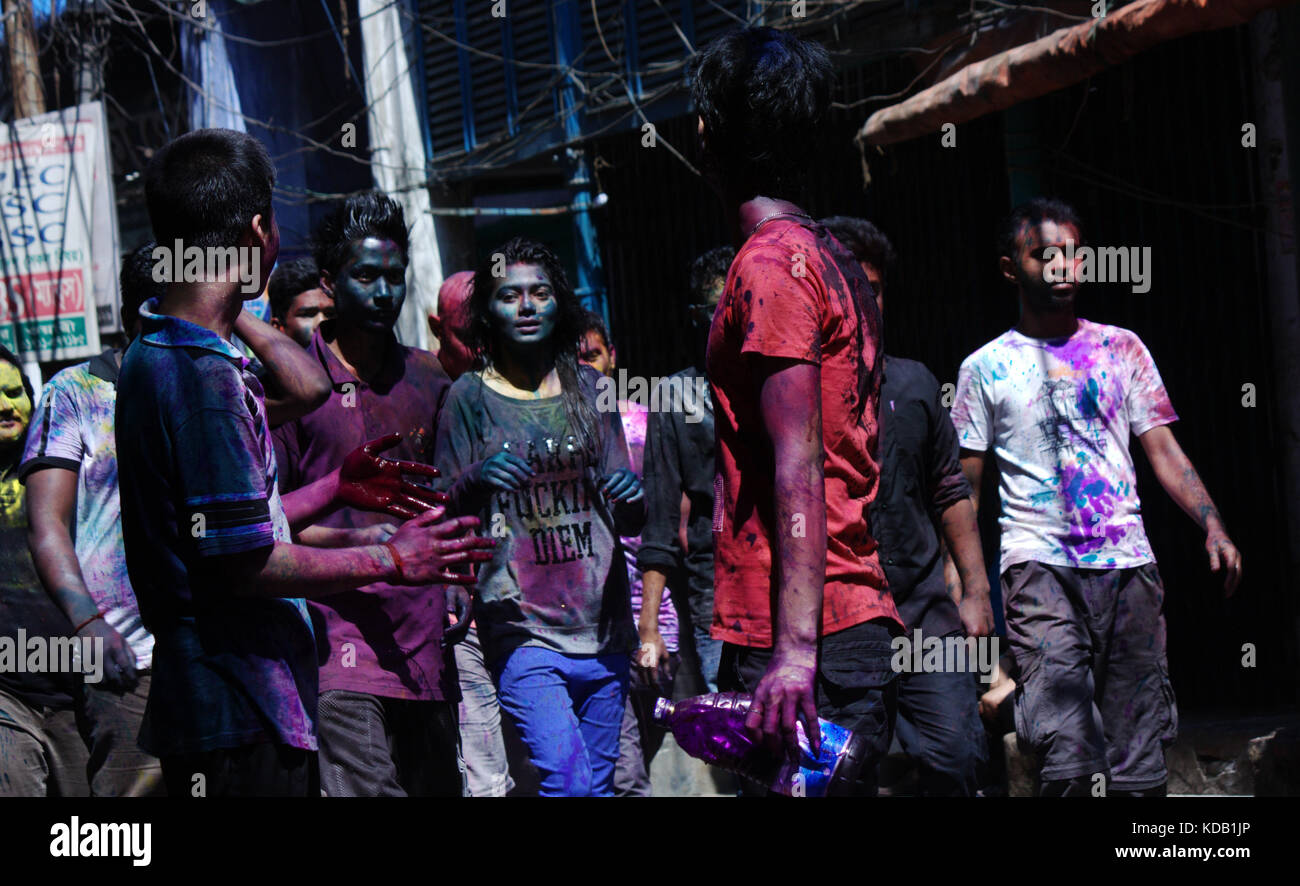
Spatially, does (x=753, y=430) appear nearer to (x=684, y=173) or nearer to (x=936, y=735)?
(x=936, y=735)

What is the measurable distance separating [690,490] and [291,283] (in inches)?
81.3

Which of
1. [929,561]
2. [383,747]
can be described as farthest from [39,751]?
[929,561]

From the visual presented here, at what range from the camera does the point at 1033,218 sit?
5293mm

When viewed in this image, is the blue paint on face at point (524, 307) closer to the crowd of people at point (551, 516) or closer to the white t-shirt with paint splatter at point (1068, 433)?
the crowd of people at point (551, 516)

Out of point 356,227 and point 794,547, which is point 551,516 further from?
point 794,547

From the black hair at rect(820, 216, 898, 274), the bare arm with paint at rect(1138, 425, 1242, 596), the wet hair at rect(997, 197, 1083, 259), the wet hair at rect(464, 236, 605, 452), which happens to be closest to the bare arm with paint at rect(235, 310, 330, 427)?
the wet hair at rect(464, 236, 605, 452)

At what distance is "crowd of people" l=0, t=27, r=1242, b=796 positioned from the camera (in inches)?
108

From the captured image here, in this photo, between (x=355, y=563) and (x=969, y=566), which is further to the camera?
(x=969, y=566)

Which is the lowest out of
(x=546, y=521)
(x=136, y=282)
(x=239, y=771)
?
(x=239, y=771)

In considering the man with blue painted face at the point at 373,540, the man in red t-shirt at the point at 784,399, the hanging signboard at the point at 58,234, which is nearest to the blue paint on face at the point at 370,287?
the man with blue painted face at the point at 373,540

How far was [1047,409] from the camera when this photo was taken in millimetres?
5094
